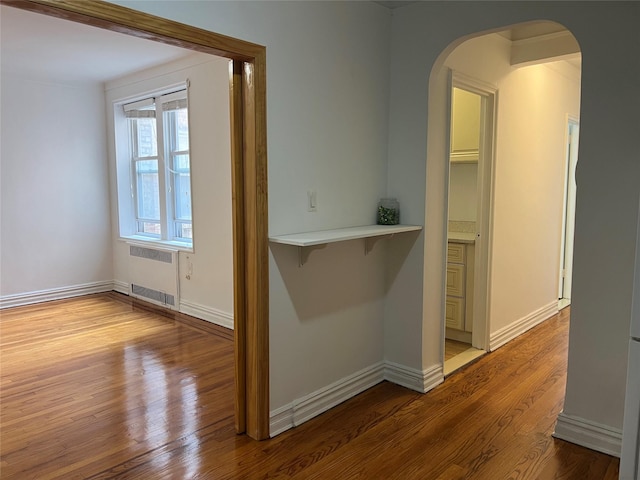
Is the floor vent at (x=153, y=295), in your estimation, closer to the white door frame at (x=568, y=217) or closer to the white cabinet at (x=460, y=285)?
the white cabinet at (x=460, y=285)

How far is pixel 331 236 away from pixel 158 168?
342cm

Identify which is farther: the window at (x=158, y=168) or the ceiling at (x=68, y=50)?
the window at (x=158, y=168)

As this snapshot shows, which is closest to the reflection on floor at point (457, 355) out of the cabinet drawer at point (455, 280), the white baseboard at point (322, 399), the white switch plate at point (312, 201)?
the cabinet drawer at point (455, 280)

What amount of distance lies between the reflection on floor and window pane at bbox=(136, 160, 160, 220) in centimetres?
360

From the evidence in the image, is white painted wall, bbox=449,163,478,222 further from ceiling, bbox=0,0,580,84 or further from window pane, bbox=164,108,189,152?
window pane, bbox=164,108,189,152

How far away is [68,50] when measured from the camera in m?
4.31

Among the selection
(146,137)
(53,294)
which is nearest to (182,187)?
(146,137)

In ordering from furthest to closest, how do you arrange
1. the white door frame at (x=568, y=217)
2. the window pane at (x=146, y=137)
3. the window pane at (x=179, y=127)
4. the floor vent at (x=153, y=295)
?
1. the window pane at (x=146, y=137)
2. the white door frame at (x=568, y=217)
3. the floor vent at (x=153, y=295)
4. the window pane at (x=179, y=127)

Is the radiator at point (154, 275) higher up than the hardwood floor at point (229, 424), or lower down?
higher up

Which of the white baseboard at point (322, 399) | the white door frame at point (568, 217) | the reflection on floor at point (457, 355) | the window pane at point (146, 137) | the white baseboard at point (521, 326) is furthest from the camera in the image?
the window pane at point (146, 137)

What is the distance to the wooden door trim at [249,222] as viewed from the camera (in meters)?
2.38

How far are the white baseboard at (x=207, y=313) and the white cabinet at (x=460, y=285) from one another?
6.48 ft

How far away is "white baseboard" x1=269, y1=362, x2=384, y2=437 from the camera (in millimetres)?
2676

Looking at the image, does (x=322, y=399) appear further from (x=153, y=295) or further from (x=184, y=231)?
(x=153, y=295)
